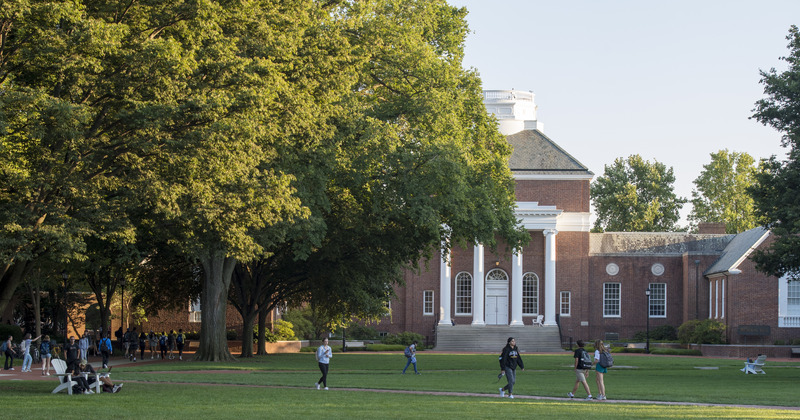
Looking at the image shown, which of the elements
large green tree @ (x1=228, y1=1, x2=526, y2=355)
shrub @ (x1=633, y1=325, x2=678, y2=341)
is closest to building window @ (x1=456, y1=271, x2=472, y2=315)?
shrub @ (x1=633, y1=325, x2=678, y2=341)

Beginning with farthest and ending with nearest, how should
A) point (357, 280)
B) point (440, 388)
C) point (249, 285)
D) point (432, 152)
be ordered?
point (249, 285) → point (357, 280) → point (432, 152) → point (440, 388)

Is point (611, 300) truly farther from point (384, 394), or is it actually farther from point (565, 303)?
point (384, 394)

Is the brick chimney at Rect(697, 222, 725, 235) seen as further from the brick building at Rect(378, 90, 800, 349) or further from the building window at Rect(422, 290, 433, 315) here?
the building window at Rect(422, 290, 433, 315)

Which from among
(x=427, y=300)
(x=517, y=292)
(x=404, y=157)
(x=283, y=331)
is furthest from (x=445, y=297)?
(x=404, y=157)

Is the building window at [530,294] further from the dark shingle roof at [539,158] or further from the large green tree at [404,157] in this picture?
the large green tree at [404,157]

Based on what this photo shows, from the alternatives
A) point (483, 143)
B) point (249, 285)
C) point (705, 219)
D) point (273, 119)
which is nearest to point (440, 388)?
point (273, 119)

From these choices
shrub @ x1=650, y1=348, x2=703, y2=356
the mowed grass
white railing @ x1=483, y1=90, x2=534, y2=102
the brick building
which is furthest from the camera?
white railing @ x1=483, y1=90, x2=534, y2=102

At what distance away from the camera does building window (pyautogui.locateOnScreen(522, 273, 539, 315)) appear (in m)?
66.5

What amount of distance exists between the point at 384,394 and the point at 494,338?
39762 millimetres

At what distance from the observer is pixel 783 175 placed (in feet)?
104

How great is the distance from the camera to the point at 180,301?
49.1m

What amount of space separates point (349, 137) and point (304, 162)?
194 centimetres

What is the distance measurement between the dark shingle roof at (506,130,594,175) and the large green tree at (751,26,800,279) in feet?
107

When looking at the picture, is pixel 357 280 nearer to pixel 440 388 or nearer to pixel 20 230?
pixel 440 388
